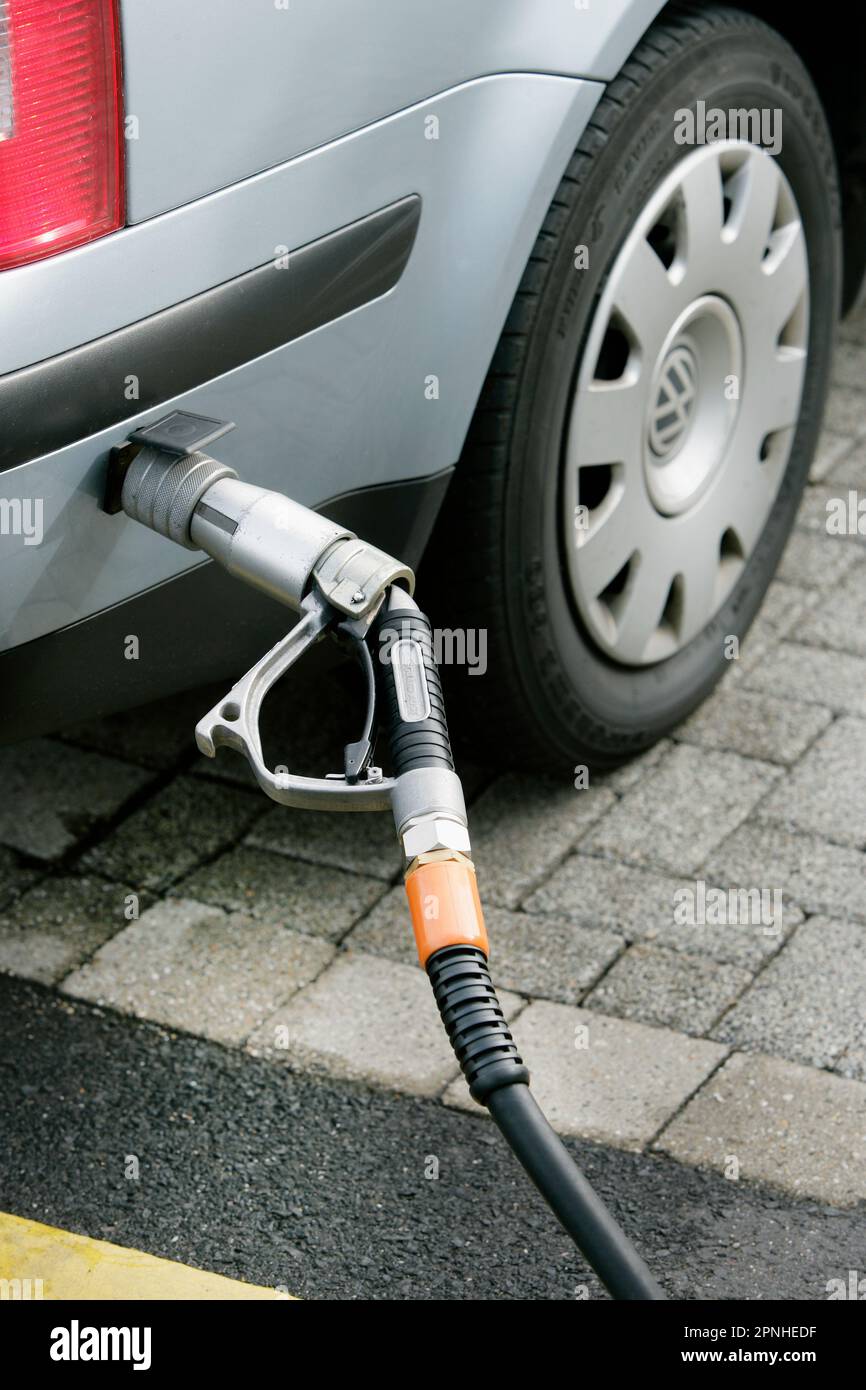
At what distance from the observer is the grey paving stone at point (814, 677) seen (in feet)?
9.16

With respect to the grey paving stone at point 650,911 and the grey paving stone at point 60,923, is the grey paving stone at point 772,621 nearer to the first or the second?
the grey paving stone at point 650,911

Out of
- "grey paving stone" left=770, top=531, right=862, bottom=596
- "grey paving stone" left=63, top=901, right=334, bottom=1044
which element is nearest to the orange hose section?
"grey paving stone" left=63, top=901, right=334, bottom=1044

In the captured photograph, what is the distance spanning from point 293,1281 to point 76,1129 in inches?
14.3

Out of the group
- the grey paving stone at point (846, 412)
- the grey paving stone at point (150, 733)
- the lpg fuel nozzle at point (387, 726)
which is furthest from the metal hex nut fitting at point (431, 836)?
the grey paving stone at point (846, 412)

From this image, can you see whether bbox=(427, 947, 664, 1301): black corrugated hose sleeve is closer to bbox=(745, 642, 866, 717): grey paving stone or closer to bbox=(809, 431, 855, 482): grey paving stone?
bbox=(745, 642, 866, 717): grey paving stone

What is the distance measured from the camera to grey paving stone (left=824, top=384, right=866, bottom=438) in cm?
362

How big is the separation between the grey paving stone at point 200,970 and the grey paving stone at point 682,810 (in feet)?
1.63

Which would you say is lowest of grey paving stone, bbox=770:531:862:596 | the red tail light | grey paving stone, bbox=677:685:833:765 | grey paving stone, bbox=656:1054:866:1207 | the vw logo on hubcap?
grey paving stone, bbox=656:1054:866:1207

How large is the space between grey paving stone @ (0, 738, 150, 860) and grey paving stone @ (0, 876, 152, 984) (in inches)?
3.6

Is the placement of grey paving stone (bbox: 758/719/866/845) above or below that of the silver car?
below
